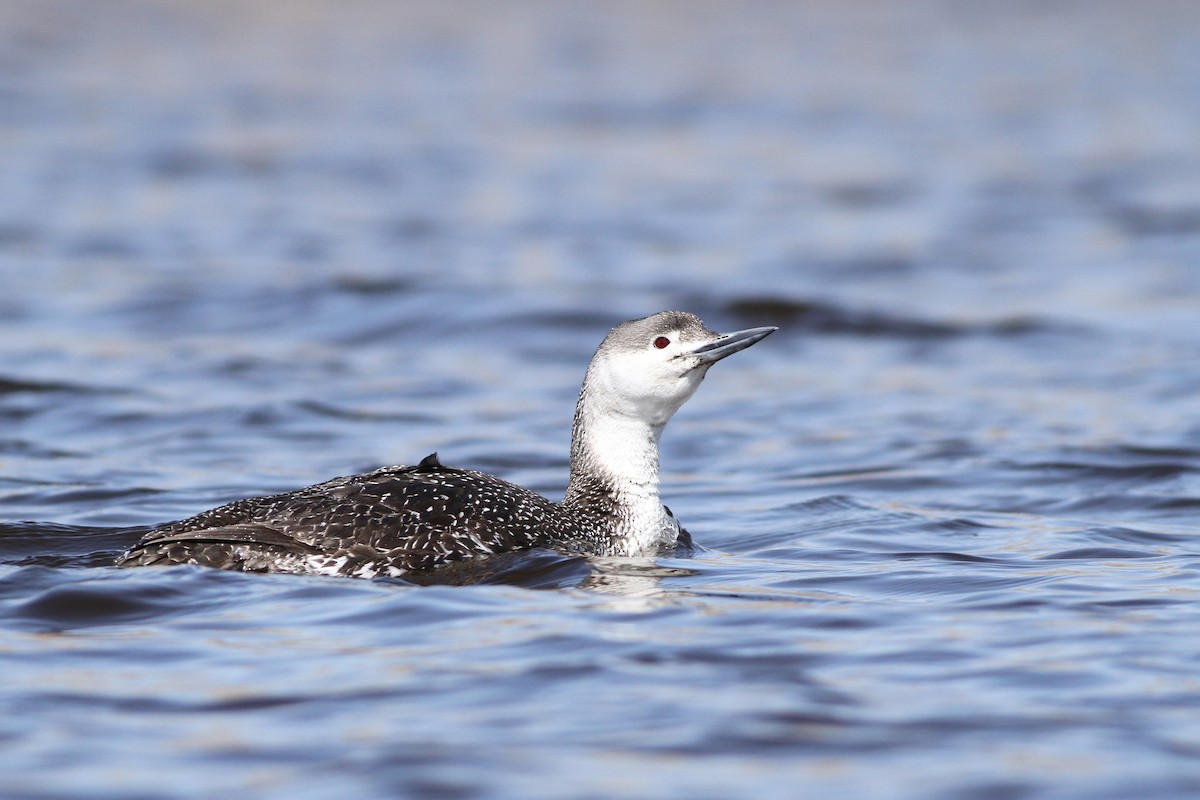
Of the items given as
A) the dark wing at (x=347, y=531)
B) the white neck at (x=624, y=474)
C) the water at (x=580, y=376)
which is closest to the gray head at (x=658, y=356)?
the white neck at (x=624, y=474)

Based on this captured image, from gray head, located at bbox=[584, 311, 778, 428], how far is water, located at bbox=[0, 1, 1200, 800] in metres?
0.75

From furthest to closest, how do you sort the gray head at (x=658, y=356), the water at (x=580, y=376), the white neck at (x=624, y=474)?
the white neck at (x=624, y=474), the gray head at (x=658, y=356), the water at (x=580, y=376)

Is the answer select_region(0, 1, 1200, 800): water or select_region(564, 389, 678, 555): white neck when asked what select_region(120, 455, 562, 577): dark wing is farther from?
select_region(564, 389, 678, 555): white neck

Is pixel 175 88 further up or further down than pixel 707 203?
further up

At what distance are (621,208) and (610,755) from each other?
46.6 ft

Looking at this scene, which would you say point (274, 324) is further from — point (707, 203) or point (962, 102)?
point (962, 102)

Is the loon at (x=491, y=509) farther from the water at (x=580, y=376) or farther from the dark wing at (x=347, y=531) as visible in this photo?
the water at (x=580, y=376)

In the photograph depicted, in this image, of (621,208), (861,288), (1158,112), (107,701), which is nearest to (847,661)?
(107,701)

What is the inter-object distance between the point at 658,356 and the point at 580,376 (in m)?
5.29

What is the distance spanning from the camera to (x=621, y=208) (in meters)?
19.0

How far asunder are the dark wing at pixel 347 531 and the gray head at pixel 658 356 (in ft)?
3.09

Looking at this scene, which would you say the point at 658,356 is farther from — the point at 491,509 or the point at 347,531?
the point at 347,531

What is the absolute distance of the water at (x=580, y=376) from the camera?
5340mm

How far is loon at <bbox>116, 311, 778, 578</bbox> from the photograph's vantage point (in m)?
6.95
